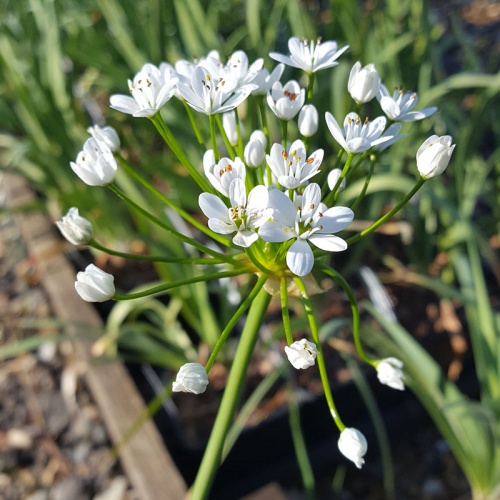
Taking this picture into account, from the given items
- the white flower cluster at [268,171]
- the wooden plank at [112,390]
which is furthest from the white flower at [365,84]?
the wooden plank at [112,390]

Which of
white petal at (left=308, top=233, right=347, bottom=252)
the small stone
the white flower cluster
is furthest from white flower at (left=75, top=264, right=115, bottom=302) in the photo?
the small stone

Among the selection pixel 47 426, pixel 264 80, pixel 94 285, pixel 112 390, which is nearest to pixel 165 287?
pixel 94 285

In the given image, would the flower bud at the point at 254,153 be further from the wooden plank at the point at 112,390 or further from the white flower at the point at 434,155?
the wooden plank at the point at 112,390

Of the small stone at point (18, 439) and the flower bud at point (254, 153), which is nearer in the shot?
the flower bud at point (254, 153)

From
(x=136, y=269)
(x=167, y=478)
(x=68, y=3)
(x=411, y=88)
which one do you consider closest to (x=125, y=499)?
(x=167, y=478)

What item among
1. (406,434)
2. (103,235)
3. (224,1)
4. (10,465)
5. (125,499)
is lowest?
(406,434)

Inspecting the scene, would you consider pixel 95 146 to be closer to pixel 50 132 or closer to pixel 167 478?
pixel 167 478

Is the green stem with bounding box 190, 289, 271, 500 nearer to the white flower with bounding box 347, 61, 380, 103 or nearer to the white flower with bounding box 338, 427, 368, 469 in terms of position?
the white flower with bounding box 338, 427, 368, 469
